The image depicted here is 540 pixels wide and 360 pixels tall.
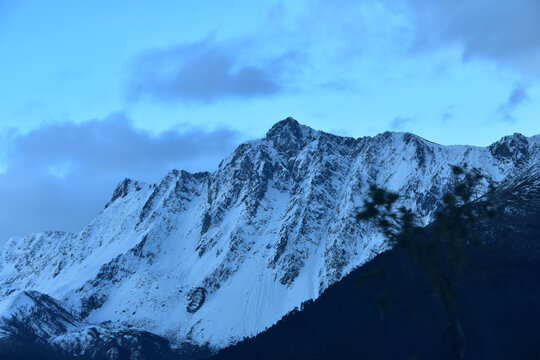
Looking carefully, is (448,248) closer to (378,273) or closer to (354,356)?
(378,273)

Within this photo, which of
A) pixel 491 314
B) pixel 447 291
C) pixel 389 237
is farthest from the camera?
pixel 491 314

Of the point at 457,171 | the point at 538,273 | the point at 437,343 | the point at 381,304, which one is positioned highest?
the point at 538,273

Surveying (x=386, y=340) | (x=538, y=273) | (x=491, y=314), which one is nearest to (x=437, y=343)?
(x=491, y=314)

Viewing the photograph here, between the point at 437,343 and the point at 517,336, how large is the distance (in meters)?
17.2

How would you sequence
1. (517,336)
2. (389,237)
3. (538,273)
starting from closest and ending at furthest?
(389,237) < (517,336) < (538,273)

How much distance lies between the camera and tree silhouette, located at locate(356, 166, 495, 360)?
3747cm

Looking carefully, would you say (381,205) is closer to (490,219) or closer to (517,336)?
(490,219)

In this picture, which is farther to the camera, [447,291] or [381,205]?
[381,205]

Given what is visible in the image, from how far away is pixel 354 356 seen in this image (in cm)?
19875

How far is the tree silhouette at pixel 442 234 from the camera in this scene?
123 feet

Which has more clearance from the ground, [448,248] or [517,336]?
[517,336]

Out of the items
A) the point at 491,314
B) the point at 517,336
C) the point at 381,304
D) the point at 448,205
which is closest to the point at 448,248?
the point at 448,205

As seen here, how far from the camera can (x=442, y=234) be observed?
39281 millimetres

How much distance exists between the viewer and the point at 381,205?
4025cm
